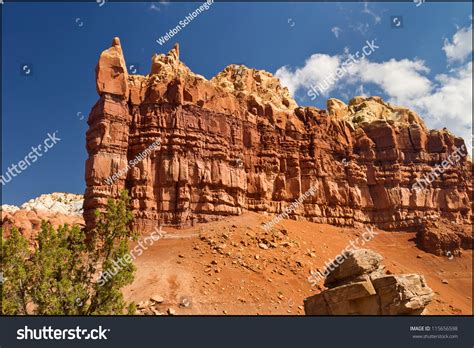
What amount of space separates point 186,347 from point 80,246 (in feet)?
28.7

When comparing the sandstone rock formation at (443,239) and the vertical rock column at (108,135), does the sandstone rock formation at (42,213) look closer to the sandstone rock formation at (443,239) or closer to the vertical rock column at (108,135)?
the vertical rock column at (108,135)

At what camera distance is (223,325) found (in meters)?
15.0

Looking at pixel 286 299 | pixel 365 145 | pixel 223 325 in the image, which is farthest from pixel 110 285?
pixel 365 145

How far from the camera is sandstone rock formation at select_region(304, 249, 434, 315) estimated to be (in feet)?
68.9

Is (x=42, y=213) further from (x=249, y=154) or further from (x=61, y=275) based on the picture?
(x=61, y=275)

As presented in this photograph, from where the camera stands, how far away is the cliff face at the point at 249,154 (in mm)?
48844

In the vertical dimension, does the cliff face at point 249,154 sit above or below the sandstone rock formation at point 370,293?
above

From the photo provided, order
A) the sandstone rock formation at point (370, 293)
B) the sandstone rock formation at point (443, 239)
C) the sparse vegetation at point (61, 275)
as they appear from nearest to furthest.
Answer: the sparse vegetation at point (61, 275) → the sandstone rock formation at point (370, 293) → the sandstone rock formation at point (443, 239)

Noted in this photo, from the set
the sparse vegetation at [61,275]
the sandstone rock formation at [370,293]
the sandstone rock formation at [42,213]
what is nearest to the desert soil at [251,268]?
the sandstone rock formation at [42,213]

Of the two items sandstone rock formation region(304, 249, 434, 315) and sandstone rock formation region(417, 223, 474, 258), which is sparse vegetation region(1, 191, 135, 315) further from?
sandstone rock formation region(417, 223, 474, 258)

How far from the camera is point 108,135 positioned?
1901 inches

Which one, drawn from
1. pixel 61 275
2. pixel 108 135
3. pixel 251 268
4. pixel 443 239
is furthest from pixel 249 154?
pixel 61 275

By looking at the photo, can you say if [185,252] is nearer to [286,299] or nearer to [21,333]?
[286,299]

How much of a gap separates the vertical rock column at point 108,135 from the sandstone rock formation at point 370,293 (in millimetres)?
28988
